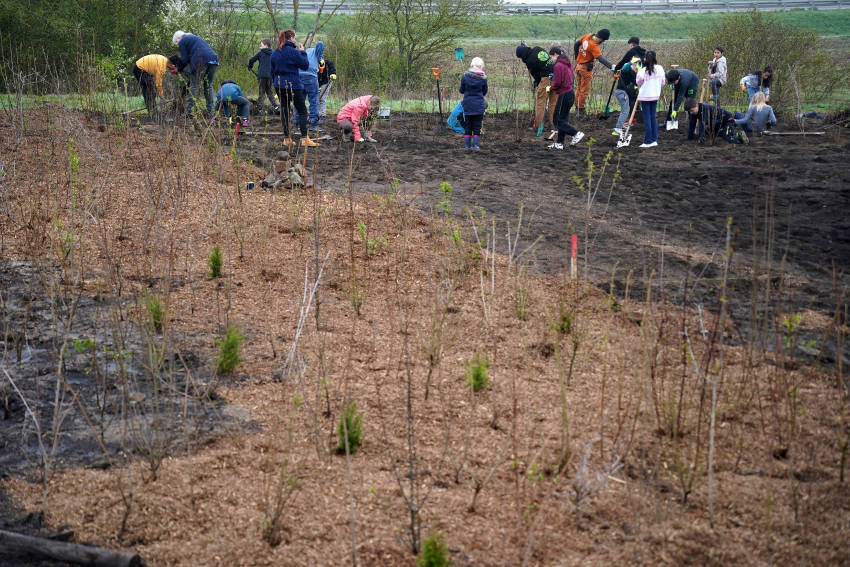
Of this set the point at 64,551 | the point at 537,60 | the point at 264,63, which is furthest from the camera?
the point at 264,63

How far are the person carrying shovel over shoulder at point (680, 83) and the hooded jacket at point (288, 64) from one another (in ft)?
19.3

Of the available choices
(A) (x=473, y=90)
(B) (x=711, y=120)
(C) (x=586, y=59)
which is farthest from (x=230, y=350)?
(C) (x=586, y=59)

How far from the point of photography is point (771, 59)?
17141mm

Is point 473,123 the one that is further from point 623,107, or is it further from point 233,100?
point 233,100

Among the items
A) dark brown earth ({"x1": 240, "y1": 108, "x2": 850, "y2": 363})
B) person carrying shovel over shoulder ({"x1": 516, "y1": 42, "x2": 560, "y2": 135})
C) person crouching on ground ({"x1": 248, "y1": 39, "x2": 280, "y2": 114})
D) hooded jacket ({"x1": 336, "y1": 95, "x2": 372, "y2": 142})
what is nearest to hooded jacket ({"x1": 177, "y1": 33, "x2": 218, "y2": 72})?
dark brown earth ({"x1": 240, "y1": 108, "x2": 850, "y2": 363})

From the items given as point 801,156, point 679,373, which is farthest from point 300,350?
point 801,156

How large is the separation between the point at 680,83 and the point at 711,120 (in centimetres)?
135

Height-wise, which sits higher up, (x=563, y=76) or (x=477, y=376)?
(x=563, y=76)

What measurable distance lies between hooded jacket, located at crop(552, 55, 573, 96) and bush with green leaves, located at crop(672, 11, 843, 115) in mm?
6683

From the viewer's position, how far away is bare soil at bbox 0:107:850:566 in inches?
116

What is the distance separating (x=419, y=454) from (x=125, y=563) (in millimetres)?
1304

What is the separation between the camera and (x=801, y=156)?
10.4m

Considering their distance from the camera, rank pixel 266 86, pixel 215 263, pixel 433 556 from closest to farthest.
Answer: pixel 433 556 < pixel 215 263 < pixel 266 86

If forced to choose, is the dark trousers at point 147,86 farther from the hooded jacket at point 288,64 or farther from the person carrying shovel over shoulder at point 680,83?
the person carrying shovel over shoulder at point 680,83
